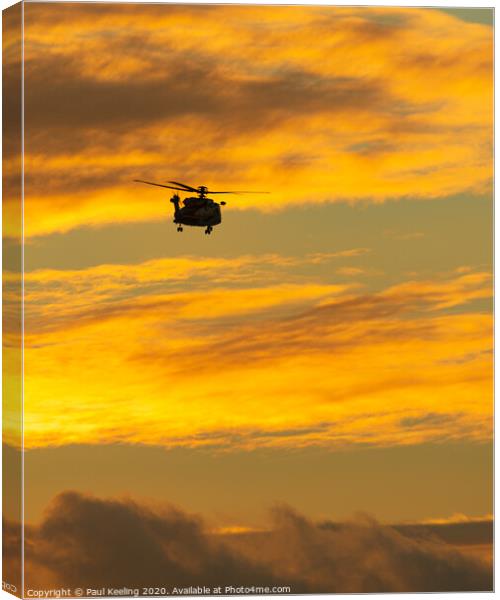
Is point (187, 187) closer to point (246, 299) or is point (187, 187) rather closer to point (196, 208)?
point (196, 208)

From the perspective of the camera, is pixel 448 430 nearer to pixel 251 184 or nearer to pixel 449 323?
pixel 449 323

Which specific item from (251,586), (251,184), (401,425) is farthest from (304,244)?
(251,586)

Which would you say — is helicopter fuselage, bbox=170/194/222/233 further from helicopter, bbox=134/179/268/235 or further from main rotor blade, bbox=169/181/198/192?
main rotor blade, bbox=169/181/198/192

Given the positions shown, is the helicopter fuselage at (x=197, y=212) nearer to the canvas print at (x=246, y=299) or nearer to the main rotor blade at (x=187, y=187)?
the canvas print at (x=246, y=299)

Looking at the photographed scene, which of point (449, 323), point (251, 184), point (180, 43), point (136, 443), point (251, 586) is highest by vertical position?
point (180, 43)

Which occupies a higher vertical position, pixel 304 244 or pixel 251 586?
pixel 304 244

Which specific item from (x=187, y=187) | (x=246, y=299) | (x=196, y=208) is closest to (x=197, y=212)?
(x=196, y=208)
